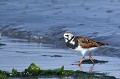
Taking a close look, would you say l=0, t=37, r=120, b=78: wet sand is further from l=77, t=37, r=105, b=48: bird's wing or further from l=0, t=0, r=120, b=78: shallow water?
l=77, t=37, r=105, b=48: bird's wing

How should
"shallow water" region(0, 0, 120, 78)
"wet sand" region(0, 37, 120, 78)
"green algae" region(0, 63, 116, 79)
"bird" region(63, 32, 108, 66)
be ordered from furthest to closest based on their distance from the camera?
"bird" region(63, 32, 108, 66), "shallow water" region(0, 0, 120, 78), "wet sand" region(0, 37, 120, 78), "green algae" region(0, 63, 116, 79)

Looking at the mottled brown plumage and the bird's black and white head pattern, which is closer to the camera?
the bird's black and white head pattern

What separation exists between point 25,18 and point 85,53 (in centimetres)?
527

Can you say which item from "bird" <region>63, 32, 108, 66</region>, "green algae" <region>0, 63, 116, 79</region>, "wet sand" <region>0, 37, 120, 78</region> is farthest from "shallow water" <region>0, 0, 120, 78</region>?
"green algae" <region>0, 63, 116, 79</region>

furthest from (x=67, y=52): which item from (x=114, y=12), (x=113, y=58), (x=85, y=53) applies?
(x=114, y=12)

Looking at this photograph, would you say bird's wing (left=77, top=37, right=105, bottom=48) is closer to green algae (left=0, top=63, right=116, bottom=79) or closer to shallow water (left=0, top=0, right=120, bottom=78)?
shallow water (left=0, top=0, right=120, bottom=78)

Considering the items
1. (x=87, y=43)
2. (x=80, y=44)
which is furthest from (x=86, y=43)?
(x=80, y=44)

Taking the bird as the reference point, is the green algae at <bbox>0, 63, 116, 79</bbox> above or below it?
below

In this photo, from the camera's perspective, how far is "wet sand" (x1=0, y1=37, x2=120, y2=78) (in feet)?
33.9

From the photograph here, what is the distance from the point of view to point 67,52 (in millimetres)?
12477

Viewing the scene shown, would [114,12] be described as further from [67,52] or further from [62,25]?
[67,52]

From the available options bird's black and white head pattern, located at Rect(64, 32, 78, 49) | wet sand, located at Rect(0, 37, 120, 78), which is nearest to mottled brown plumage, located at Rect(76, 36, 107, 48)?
bird's black and white head pattern, located at Rect(64, 32, 78, 49)

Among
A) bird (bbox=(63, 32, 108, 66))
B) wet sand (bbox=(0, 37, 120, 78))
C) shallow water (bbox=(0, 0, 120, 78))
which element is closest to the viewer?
wet sand (bbox=(0, 37, 120, 78))

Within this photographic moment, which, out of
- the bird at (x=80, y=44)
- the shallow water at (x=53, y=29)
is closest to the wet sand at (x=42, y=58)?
the shallow water at (x=53, y=29)
